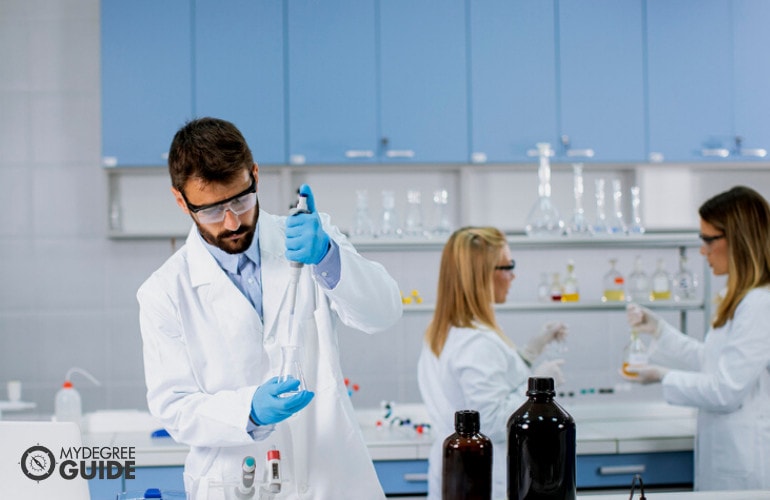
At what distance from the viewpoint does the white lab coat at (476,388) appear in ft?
8.96

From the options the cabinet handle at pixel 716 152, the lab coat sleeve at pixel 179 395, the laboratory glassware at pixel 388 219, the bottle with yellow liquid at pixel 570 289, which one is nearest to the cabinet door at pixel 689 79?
the cabinet handle at pixel 716 152

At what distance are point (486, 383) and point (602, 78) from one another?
171 centimetres

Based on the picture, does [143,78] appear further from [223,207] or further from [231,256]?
[223,207]

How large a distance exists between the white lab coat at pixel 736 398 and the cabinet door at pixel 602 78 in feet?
3.90

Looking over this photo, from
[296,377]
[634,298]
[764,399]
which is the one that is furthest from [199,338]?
[634,298]

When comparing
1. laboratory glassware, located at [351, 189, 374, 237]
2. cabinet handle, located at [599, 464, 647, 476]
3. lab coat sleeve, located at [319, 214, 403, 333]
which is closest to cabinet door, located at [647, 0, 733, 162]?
laboratory glassware, located at [351, 189, 374, 237]

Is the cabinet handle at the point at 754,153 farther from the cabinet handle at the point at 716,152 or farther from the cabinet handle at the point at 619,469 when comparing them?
the cabinet handle at the point at 619,469

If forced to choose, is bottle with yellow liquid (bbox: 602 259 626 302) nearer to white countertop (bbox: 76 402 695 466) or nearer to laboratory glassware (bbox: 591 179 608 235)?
laboratory glassware (bbox: 591 179 608 235)

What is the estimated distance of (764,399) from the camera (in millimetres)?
2801

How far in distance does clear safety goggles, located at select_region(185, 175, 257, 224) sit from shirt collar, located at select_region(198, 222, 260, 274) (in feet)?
0.52

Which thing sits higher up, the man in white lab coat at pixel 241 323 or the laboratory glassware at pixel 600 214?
the laboratory glassware at pixel 600 214

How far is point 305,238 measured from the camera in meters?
1.77

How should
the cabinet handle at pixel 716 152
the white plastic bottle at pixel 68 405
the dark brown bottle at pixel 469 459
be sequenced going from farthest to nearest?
the cabinet handle at pixel 716 152 < the white plastic bottle at pixel 68 405 < the dark brown bottle at pixel 469 459

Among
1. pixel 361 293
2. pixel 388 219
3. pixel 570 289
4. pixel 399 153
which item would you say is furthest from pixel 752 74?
pixel 361 293
